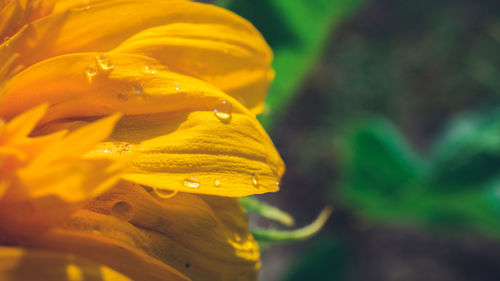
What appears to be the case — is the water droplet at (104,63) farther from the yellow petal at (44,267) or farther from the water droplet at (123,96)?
the yellow petal at (44,267)

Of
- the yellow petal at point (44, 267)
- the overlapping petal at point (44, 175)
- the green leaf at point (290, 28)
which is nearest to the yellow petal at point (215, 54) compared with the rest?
the overlapping petal at point (44, 175)

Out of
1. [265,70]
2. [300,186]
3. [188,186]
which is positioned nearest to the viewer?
[188,186]

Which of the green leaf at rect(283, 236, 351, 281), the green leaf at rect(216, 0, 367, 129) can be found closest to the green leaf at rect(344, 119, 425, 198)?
the green leaf at rect(283, 236, 351, 281)

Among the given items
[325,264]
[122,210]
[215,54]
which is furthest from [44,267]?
[325,264]

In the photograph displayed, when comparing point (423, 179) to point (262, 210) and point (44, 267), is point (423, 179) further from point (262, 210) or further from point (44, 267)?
point (44, 267)

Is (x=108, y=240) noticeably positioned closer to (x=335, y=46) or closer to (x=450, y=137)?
(x=450, y=137)

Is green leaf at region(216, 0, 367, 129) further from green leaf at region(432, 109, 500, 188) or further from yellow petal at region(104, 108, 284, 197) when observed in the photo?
green leaf at region(432, 109, 500, 188)

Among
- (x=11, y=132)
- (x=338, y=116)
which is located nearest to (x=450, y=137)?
(x=338, y=116)
